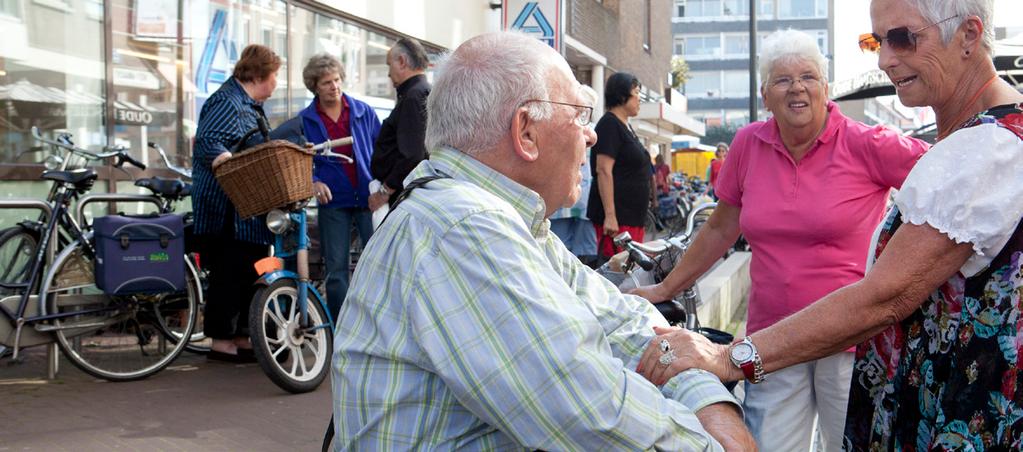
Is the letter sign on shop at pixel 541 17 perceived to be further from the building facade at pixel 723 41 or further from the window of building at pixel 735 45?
the window of building at pixel 735 45

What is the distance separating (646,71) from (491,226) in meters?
30.0

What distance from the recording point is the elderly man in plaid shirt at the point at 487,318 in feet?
6.01

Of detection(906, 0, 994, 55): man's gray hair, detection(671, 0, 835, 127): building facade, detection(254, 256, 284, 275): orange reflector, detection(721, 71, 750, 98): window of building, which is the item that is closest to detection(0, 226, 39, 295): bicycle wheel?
detection(254, 256, 284, 275): orange reflector

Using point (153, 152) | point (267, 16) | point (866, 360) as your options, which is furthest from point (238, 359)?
point (866, 360)

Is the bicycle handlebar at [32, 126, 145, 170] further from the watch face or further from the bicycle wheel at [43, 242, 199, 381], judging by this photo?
the watch face

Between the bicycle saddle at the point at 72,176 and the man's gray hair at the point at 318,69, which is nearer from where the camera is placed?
the bicycle saddle at the point at 72,176

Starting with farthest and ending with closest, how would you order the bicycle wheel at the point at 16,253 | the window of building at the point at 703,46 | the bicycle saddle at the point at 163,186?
the window of building at the point at 703,46 < the bicycle saddle at the point at 163,186 < the bicycle wheel at the point at 16,253

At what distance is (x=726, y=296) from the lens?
891 centimetres

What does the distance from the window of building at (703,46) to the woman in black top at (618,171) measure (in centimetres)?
9477

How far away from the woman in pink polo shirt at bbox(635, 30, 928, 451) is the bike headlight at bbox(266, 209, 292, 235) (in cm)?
301

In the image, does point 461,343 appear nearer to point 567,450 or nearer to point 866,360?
point 567,450

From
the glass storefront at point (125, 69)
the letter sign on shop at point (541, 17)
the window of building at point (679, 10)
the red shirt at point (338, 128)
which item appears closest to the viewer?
the red shirt at point (338, 128)

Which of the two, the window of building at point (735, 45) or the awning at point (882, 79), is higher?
the window of building at point (735, 45)

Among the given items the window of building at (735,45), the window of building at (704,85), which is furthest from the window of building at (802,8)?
the window of building at (704,85)
